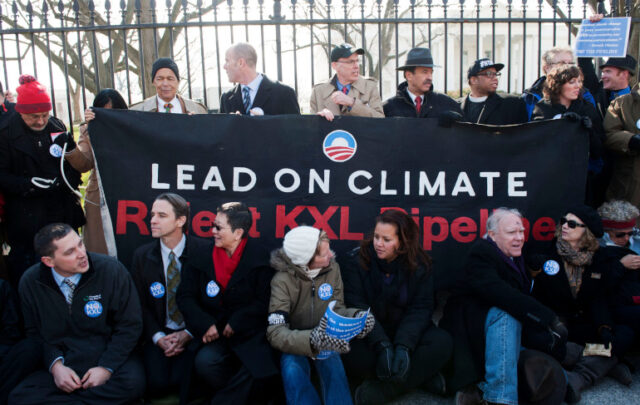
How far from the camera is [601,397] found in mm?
3912

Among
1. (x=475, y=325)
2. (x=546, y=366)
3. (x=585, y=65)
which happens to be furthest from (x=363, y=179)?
(x=585, y=65)

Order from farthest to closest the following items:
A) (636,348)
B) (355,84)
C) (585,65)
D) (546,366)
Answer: (585,65) < (355,84) < (636,348) < (546,366)

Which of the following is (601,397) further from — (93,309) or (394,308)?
(93,309)

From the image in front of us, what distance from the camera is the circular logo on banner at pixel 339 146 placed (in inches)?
192

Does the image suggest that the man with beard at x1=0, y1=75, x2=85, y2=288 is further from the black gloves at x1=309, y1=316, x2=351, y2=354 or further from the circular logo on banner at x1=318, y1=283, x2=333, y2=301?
the black gloves at x1=309, y1=316, x2=351, y2=354

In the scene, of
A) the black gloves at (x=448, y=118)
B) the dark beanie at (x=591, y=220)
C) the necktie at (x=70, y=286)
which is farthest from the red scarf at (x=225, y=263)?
the dark beanie at (x=591, y=220)

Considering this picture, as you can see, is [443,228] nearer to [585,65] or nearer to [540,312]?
[540,312]

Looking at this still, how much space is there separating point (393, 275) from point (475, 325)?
0.65m

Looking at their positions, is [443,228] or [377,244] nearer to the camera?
[377,244]

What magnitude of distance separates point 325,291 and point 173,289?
3.66ft

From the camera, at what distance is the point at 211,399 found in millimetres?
3840

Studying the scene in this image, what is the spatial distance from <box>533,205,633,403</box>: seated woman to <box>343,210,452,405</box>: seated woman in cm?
88

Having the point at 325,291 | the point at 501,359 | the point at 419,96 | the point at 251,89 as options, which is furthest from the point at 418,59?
the point at 501,359

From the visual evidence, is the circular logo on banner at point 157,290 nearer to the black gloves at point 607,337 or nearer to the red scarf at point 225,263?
the red scarf at point 225,263
